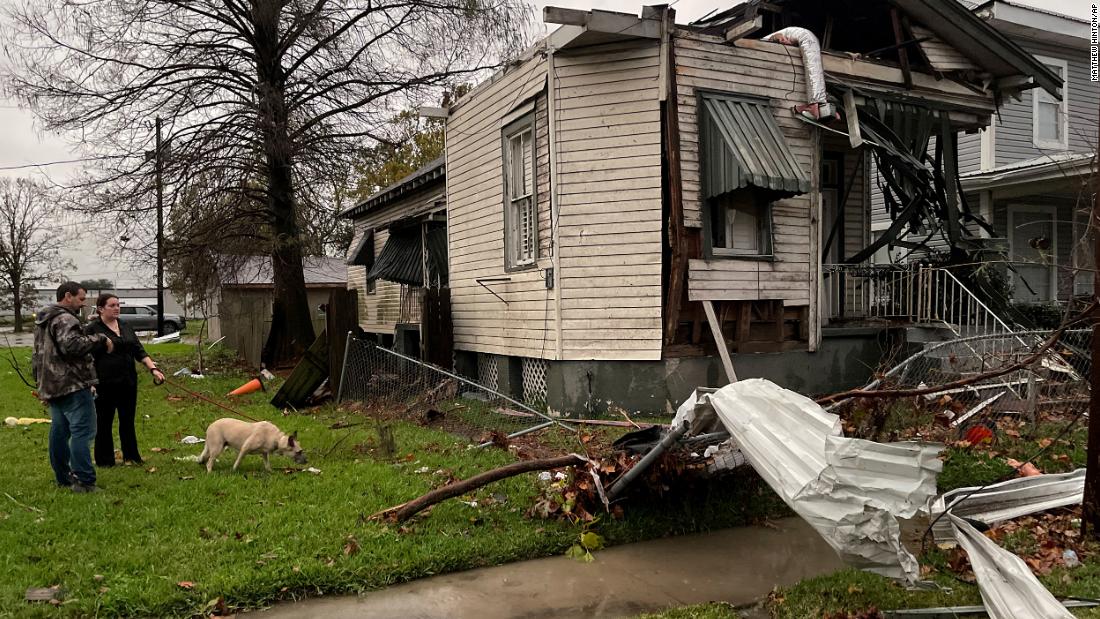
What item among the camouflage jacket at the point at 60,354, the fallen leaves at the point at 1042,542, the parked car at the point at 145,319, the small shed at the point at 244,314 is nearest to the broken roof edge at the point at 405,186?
the small shed at the point at 244,314

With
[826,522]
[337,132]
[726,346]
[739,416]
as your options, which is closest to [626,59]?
[726,346]

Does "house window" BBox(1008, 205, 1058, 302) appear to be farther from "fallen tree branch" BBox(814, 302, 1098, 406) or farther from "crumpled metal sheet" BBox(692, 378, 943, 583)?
"crumpled metal sheet" BBox(692, 378, 943, 583)

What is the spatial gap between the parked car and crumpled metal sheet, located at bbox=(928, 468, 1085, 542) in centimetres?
4366

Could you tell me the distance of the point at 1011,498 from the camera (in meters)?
5.50

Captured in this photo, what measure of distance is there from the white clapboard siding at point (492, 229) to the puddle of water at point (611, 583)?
5.06 m

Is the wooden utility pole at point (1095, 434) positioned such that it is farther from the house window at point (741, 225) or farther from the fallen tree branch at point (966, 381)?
the house window at point (741, 225)

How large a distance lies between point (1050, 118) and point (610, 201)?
1417cm

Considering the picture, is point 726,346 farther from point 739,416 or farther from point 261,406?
point 261,406

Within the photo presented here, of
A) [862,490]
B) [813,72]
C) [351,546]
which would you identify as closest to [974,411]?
[862,490]

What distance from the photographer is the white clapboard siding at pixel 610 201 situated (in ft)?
32.1

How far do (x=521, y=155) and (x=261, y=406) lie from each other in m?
5.56

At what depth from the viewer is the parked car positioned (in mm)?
42438

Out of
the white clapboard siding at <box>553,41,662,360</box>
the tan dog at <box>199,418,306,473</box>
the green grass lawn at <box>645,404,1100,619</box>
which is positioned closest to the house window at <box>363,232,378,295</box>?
the white clapboard siding at <box>553,41,662,360</box>

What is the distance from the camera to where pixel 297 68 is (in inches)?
656
